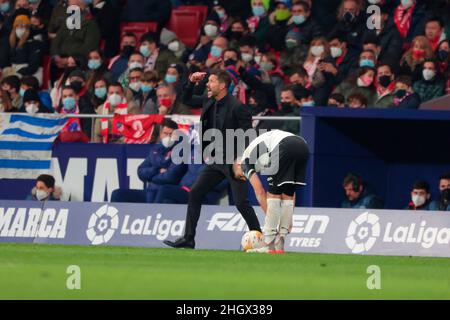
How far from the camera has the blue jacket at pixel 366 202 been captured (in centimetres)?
2150

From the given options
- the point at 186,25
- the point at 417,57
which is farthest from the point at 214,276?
the point at 186,25

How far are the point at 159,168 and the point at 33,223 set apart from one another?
2088 mm

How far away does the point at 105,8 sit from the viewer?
2873cm

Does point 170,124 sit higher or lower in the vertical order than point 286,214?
higher

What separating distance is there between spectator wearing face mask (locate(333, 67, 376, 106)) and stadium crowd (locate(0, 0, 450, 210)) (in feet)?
0.05

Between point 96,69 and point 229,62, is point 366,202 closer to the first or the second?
point 229,62

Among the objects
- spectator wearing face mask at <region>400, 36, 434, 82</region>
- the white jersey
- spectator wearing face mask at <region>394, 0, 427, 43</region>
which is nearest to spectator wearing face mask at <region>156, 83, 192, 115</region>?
spectator wearing face mask at <region>400, 36, 434, 82</region>

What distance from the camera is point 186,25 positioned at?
94.5 ft

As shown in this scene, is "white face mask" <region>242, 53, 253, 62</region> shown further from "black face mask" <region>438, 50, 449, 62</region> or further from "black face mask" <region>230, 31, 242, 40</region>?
"black face mask" <region>438, 50, 449, 62</region>

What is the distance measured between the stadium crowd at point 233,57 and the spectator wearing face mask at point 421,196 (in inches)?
1.8

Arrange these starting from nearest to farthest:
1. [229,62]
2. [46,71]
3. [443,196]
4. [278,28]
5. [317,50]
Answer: [443,196] < [229,62] < [317,50] < [278,28] < [46,71]

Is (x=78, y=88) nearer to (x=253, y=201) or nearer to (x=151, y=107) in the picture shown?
(x=151, y=107)

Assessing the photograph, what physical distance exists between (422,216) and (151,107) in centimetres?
667
